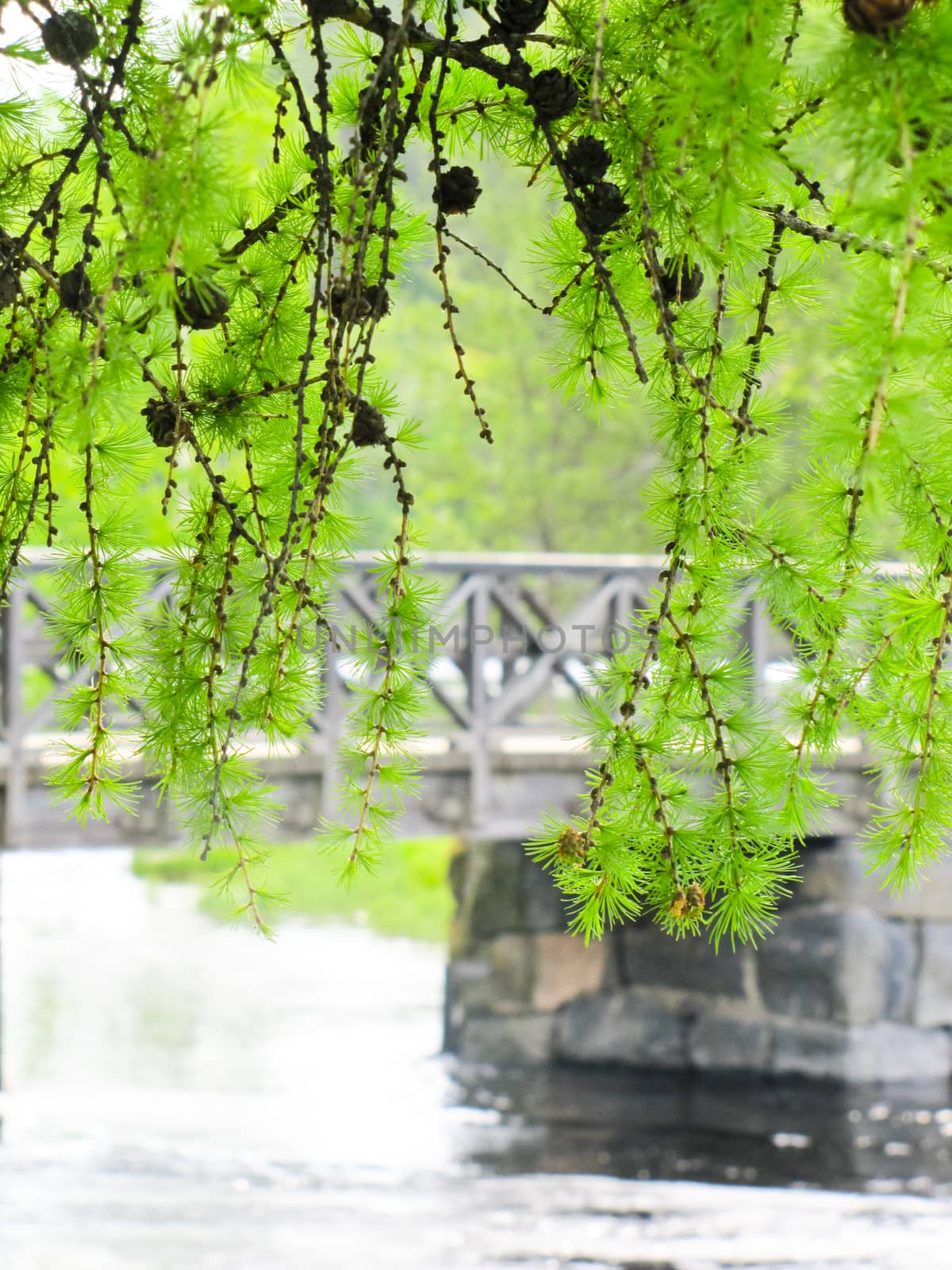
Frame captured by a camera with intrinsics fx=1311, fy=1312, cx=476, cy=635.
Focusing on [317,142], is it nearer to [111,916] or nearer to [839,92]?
[839,92]

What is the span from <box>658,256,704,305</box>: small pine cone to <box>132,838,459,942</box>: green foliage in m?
9.73

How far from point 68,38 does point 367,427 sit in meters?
0.29

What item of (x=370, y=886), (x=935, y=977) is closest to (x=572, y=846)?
(x=935, y=977)

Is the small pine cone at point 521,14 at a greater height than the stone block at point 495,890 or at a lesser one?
greater

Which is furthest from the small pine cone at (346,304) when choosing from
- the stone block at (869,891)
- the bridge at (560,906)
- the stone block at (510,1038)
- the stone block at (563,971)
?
the stone block at (510,1038)

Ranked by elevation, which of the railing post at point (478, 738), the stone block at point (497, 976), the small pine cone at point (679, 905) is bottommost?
the stone block at point (497, 976)

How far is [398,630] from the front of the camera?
0.95 m

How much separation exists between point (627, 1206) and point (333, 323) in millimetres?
4300

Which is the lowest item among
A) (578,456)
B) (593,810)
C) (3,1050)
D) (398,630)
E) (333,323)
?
(3,1050)

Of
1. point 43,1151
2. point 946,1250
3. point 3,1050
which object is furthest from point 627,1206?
point 3,1050

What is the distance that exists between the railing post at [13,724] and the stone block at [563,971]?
2.58 metres

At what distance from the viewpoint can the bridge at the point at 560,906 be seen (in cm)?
458

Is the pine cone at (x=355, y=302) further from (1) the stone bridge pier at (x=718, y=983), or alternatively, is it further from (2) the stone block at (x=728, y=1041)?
(2) the stone block at (x=728, y=1041)

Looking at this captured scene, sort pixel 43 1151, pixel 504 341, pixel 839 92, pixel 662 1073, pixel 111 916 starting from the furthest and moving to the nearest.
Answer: pixel 111 916
pixel 504 341
pixel 662 1073
pixel 43 1151
pixel 839 92
